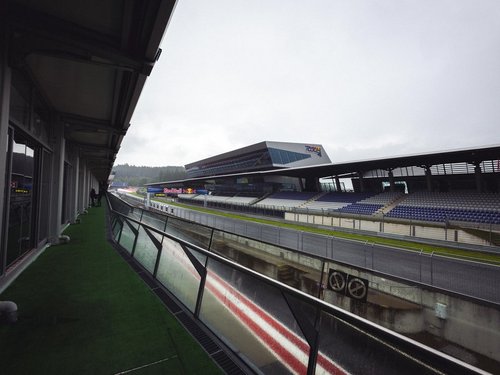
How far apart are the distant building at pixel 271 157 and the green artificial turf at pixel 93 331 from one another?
43.5m

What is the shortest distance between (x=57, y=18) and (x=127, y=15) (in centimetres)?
131

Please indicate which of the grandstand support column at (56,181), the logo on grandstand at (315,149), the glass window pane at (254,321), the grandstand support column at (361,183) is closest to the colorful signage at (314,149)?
the logo on grandstand at (315,149)

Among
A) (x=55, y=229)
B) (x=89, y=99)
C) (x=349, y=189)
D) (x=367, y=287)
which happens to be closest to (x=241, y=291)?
(x=367, y=287)

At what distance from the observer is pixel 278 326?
2.32m

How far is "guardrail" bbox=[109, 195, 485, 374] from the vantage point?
1296mm

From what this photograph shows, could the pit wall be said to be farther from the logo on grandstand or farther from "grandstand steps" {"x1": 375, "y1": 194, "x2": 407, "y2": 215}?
the logo on grandstand

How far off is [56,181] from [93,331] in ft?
25.5

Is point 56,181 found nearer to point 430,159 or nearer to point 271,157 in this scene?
point 430,159

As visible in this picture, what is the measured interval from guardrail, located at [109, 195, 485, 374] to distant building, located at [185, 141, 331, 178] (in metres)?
43.9

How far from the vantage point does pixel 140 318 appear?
3.27 meters

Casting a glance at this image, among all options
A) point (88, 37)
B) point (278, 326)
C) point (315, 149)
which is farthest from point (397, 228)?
point (315, 149)

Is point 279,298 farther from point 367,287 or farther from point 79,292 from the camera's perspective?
point 79,292

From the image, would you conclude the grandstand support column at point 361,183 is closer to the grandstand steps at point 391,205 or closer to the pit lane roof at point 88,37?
the grandstand steps at point 391,205

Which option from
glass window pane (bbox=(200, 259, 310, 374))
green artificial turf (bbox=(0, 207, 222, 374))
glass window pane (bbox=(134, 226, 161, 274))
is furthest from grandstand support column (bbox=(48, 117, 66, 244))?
glass window pane (bbox=(200, 259, 310, 374))
